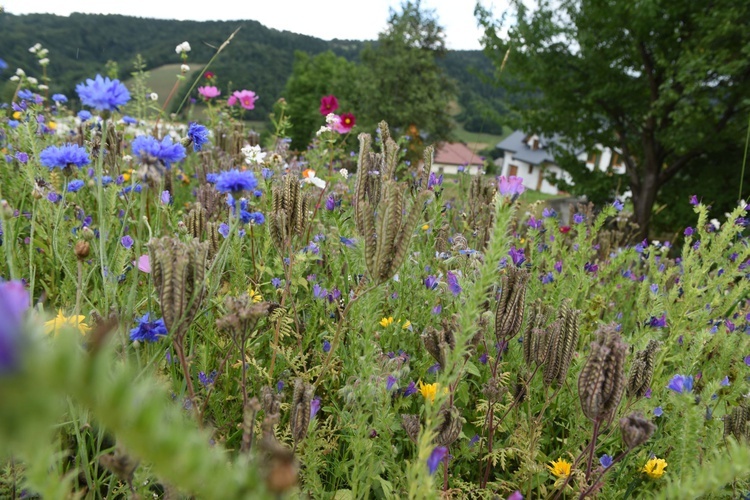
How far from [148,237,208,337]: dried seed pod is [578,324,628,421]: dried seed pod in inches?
38.8

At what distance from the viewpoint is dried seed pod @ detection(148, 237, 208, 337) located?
45.2 inches

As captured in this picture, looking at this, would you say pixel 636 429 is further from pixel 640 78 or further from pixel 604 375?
pixel 640 78

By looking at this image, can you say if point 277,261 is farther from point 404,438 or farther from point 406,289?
point 404,438

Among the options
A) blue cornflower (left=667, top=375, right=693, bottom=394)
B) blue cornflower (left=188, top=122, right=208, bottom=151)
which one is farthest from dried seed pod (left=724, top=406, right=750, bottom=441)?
blue cornflower (left=188, top=122, right=208, bottom=151)

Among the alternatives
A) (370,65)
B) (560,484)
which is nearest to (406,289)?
(560,484)

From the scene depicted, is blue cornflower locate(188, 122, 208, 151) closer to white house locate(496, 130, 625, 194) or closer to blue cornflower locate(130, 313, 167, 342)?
blue cornflower locate(130, 313, 167, 342)

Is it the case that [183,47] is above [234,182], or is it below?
above

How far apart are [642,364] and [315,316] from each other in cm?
126

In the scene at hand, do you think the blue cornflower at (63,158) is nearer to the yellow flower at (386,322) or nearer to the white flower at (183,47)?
the yellow flower at (386,322)

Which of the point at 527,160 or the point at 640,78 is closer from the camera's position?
the point at 640,78

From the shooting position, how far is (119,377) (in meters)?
0.31

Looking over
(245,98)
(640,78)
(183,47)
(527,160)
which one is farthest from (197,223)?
(527,160)

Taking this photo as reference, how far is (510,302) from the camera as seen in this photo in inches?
60.2

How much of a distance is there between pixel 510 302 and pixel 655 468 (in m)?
0.75
